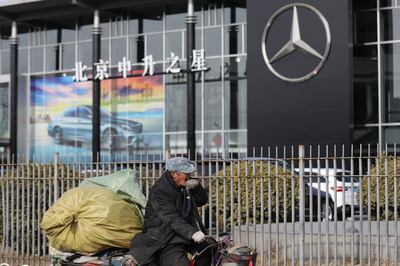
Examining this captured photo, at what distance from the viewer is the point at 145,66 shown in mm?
28891

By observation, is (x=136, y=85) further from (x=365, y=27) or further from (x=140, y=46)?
(x=365, y=27)

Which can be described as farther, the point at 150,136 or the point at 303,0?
the point at 150,136

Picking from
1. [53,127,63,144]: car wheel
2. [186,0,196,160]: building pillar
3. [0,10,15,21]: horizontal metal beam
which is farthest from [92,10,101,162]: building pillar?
[0,10,15,21]: horizontal metal beam

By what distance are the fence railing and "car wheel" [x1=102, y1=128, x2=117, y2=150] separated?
20374 mm

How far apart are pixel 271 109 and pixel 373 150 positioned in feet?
12.8

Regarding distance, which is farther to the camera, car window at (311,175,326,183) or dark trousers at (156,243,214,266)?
car window at (311,175,326,183)

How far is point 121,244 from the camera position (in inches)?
303

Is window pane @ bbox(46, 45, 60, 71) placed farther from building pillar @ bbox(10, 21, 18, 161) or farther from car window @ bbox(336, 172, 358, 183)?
car window @ bbox(336, 172, 358, 183)

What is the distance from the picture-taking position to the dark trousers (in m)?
6.68

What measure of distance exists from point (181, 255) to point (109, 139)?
24728 millimetres

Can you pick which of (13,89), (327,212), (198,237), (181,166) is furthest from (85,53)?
(198,237)

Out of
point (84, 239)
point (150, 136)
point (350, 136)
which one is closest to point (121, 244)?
point (84, 239)

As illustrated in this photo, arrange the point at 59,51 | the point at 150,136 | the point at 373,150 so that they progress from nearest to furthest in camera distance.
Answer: the point at 373,150
the point at 150,136
the point at 59,51

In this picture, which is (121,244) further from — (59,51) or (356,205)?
(59,51)
